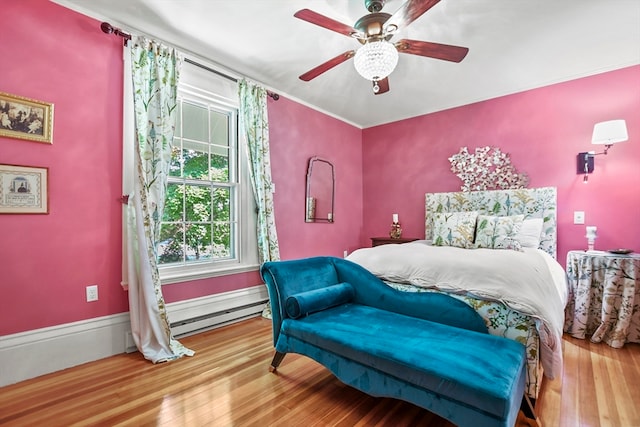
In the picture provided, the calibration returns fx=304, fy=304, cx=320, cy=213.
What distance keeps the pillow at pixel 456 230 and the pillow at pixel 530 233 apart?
47 cm

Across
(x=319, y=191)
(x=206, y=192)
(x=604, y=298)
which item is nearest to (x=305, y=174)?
(x=319, y=191)

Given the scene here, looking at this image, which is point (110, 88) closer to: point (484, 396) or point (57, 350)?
point (57, 350)

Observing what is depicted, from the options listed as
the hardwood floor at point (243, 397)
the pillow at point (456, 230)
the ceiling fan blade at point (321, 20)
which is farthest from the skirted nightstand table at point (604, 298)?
the ceiling fan blade at point (321, 20)

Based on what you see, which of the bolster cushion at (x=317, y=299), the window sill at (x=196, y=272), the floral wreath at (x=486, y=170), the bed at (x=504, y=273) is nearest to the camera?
the bed at (x=504, y=273)

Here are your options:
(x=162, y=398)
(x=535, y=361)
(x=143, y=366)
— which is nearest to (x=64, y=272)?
(x=143, y=366)

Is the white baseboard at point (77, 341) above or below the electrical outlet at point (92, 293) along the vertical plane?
below


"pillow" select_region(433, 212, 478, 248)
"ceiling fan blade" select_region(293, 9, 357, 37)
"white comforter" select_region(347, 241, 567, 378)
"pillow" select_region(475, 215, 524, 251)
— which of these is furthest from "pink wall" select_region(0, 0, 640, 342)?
"white comforter" select_region(347, 241, 567, 378)

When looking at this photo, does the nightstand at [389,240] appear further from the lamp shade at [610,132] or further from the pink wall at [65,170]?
the pink wall at [65,170]

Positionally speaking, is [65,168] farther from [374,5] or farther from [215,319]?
[374,5]

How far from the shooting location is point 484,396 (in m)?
1.25

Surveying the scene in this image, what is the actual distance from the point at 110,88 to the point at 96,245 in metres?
1.25

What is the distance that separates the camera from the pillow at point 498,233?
2961mm

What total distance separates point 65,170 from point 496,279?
3.06 meters

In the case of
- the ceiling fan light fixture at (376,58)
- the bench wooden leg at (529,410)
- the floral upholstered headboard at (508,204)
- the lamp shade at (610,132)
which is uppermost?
the ceiling fan light fixture at (376,58)
